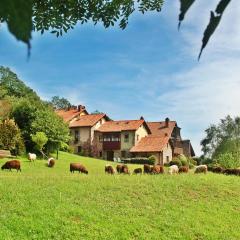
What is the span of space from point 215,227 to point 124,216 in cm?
334

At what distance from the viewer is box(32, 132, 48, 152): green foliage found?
43.2 m

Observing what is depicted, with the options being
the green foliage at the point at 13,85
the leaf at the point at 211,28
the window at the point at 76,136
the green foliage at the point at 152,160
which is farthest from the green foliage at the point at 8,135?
the leaf at the point at 211,28

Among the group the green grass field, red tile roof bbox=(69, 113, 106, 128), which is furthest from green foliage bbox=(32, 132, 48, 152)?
red tile roof bbox=(69, 113, 106, 128)

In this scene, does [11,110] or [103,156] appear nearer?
[11,110]

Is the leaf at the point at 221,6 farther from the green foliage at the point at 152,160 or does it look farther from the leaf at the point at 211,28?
the green foliage at the point at 152,160

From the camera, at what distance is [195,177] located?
28.5 metres

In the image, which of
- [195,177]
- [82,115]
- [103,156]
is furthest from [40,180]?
[82,115]

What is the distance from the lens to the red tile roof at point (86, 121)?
68.1 m

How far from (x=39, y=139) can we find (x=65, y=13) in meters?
40.0

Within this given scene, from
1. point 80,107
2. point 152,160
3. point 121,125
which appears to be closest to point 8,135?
point 152,160

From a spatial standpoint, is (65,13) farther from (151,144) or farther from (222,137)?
(222,137)

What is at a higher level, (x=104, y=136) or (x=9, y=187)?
(x=104, y=136)

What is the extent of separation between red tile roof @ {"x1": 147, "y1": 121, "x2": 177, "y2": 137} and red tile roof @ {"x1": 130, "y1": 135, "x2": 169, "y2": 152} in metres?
6.44

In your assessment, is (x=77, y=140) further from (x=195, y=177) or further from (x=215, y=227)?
(x=215, y=227)
